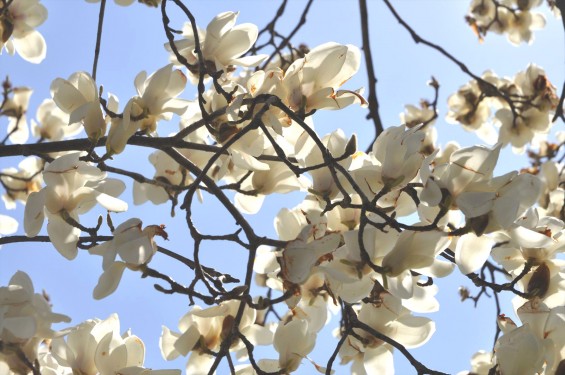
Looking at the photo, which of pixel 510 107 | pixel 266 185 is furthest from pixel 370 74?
pixel 266 185

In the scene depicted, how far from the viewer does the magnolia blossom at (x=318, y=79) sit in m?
1.05

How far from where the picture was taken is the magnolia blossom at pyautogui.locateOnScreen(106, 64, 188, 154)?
1049 mm

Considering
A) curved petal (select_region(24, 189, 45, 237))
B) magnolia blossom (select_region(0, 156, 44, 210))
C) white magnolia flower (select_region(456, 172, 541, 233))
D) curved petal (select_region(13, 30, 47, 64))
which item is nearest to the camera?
white magnolia flower (select_region(456, 172, 541, 233))

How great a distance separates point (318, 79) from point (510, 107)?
1330mm

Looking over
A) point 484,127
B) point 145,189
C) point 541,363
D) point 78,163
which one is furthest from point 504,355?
point 484,127

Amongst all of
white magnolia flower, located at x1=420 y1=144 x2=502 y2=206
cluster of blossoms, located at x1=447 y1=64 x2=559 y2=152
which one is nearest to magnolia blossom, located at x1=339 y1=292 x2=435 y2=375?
white magnolia flower, located at x1=420 y1=144 x2=502 y2=206

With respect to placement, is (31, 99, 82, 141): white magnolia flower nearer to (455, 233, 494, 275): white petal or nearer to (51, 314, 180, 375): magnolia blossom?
(51, 314, 180, 375): magnolia blossom

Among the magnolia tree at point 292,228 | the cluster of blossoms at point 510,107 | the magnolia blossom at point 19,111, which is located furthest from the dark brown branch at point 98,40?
the cluster of blossoms at point 510,107

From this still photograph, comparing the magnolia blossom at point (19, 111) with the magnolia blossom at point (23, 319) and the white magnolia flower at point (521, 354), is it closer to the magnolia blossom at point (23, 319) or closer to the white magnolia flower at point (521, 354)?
the magnolia blossom at point (23, 319)

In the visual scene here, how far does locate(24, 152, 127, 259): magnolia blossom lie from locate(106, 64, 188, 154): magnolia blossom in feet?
0.20

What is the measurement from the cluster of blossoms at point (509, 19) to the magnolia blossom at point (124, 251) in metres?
2.05

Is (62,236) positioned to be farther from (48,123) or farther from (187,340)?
(48,123)

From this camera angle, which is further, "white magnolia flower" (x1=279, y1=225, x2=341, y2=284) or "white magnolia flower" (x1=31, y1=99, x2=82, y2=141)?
"white magnolia flower" (x1=31, y1=99, x2=82, y2=141)

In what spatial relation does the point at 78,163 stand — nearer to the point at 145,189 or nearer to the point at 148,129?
the point at 148,129
